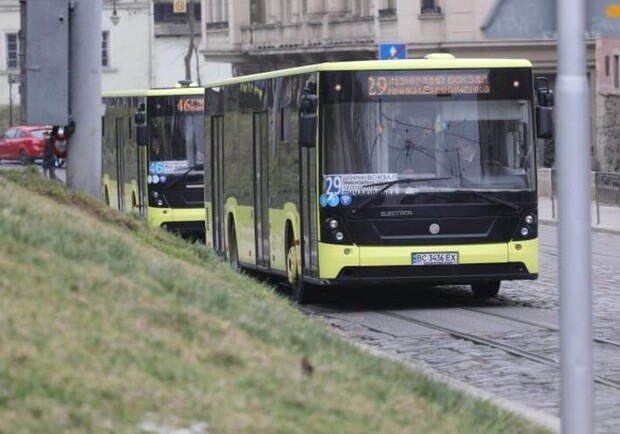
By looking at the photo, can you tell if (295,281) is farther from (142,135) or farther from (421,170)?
(142,135)

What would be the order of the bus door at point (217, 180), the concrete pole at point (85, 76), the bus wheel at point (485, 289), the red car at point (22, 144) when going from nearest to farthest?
the concrete pole at point (85, 76) → the bus wheel at point (485, 289) → the bus door at point (217, 180) → the red car at point (22, 144)

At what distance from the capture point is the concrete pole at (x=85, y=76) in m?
16.5

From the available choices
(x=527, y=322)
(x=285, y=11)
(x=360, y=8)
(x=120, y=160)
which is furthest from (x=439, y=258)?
(x=285, y=11)

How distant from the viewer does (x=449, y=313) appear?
18.4 meters

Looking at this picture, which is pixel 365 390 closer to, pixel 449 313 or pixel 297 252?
pixel 449 313

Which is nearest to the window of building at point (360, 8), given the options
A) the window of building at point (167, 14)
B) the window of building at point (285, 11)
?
the window of building at point (285, 11)

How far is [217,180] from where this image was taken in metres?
25.1

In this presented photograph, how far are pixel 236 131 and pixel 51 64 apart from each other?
745 cm

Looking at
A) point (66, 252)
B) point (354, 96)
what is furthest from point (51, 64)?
point (66, 252)

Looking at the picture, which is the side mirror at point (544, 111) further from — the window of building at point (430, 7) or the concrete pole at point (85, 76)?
the window of building at point (430, 7)

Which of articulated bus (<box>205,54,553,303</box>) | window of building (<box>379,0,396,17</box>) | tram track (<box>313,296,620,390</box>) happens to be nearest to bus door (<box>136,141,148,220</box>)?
tram track (<box>313,296,620,390</box>)

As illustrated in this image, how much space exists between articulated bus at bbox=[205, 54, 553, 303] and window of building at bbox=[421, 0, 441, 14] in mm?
37713

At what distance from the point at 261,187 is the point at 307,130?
362cm

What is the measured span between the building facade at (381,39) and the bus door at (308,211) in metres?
27.6
